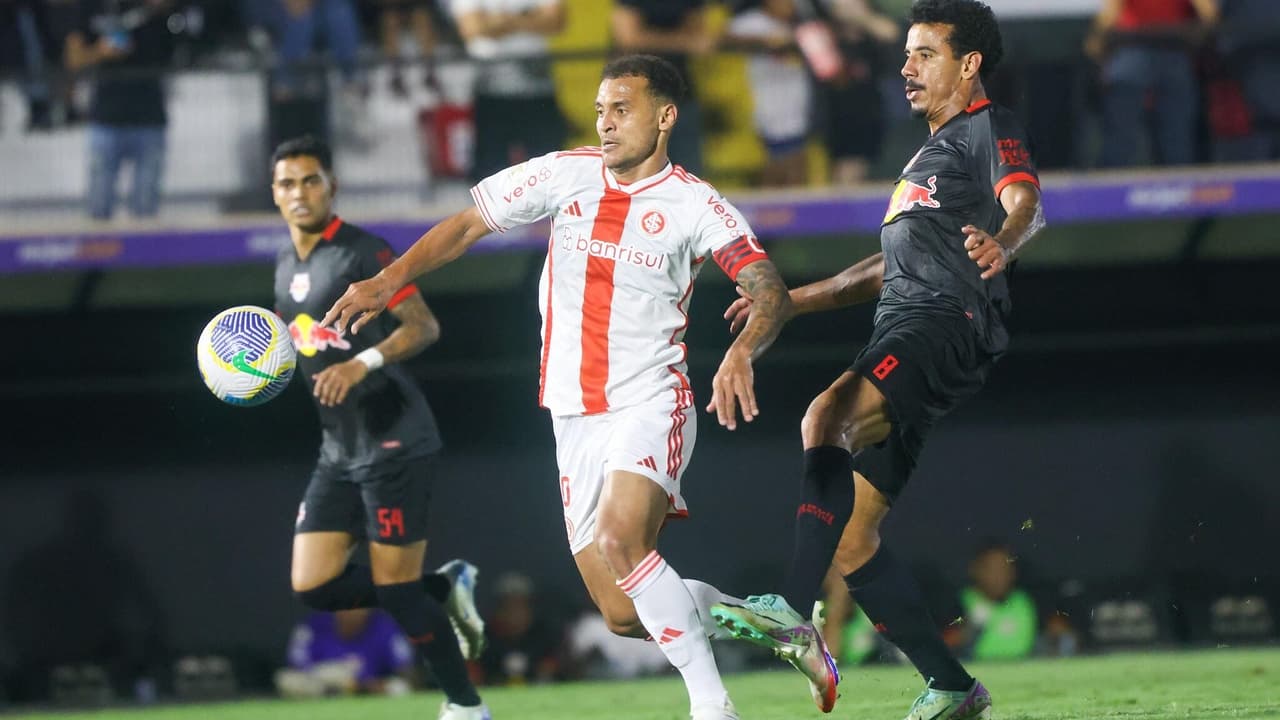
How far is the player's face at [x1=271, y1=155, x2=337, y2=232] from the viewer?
7129mm

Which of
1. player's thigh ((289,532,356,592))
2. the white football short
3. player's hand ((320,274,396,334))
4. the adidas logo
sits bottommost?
player's thigh ((289,532,356,592))

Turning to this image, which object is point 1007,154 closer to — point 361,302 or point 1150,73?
point 361,302

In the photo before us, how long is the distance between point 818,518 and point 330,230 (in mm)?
2911

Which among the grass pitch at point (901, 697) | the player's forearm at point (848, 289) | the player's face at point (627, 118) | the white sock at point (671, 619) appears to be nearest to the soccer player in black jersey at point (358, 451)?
the grass pitch at point (901, 697)

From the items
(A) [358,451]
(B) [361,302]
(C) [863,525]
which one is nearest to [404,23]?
(A) [358,451]

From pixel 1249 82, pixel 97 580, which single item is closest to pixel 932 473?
pixel 1249 82

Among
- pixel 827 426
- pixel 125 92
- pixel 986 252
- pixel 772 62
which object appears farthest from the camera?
pixel 772 62

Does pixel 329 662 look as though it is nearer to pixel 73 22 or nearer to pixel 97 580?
pixel 97 580

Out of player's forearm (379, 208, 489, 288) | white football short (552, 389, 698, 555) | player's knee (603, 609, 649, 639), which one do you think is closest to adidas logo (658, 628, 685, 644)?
player's knee (603, 609, 649, 639)

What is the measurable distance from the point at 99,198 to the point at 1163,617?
7.91 m

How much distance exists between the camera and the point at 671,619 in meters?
5.16

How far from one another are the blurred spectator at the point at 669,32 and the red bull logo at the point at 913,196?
205 inches

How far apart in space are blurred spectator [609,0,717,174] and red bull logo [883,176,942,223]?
522 cm

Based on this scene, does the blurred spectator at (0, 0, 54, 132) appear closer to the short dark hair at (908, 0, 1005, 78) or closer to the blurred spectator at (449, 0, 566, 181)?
the blurred spectator at (449, 0, 566, 181)
